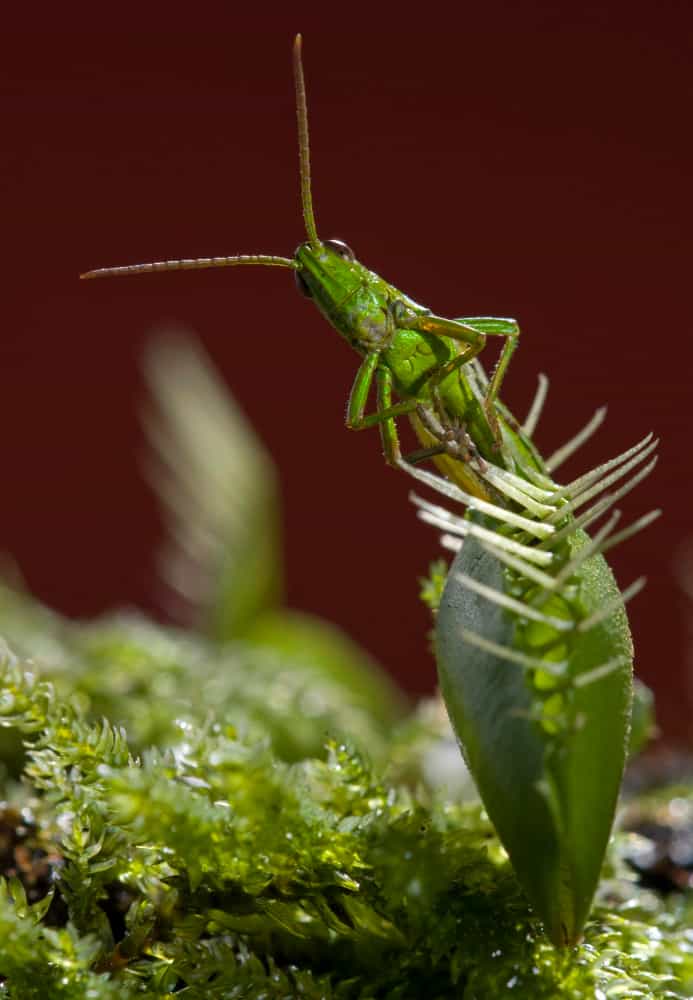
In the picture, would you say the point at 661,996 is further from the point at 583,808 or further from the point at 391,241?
the point at 391,241

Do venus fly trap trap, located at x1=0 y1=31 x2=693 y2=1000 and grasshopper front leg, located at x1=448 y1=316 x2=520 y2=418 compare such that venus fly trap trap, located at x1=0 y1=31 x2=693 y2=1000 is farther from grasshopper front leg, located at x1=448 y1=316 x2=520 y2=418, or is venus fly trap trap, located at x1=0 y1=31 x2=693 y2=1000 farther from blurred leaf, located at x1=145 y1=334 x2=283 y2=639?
blurred leaf, located at x1=145 y1=334 x2=283 y2=639

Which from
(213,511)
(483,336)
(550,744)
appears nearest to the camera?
(550,744)

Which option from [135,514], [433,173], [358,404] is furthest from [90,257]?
[358,404]

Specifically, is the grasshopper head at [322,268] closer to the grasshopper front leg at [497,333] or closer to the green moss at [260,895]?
the grasshopper front leg at [497,333]

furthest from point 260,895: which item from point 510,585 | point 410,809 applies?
point 510,585

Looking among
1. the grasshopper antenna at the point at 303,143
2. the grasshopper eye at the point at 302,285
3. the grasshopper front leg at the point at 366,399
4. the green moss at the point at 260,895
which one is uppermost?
the grasshopper antenna at the point at 303,143

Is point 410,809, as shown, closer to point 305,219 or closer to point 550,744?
point 550,744

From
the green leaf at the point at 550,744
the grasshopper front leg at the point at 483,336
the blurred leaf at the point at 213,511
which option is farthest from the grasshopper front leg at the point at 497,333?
the blurred leaf at the point at 213,511
